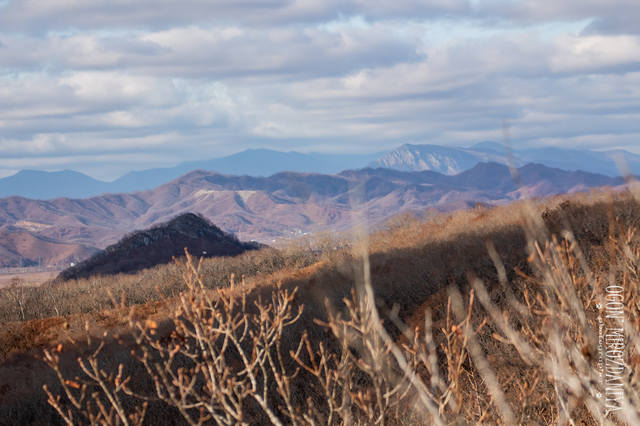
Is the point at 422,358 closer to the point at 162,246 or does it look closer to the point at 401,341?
the point at 401,341

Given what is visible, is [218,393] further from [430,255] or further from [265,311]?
[430,255]

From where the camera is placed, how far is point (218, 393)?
15.6 ft

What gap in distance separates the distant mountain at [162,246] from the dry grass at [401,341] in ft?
164

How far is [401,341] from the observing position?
17281 mm

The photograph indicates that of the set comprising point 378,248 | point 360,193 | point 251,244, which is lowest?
point 251,244

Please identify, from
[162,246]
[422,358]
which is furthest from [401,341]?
[162,246]

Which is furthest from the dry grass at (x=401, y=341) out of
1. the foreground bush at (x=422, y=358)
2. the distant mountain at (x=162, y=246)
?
the distant mountain at (x=162, y=246)

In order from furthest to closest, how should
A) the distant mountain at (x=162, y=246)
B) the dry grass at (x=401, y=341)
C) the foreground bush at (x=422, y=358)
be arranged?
the distant mountain at (x=162, y=246), the dry grass at (x=401, y=341), the foreground bush at (x=422, y=358)

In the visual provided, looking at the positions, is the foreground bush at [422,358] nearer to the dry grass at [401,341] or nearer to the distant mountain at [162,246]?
the dry grass at [401,341]

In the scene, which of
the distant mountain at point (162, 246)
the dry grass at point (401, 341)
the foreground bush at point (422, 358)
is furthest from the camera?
the distant mountain at point (162, 246)

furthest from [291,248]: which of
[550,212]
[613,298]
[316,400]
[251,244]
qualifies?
[251,244]

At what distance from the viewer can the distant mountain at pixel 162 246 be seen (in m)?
83.2

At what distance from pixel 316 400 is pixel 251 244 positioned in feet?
280

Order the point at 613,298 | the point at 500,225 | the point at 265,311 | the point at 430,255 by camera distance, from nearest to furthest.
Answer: the point at 265,311, the point at 613,298, the point at 430,255, the point at 500,225
